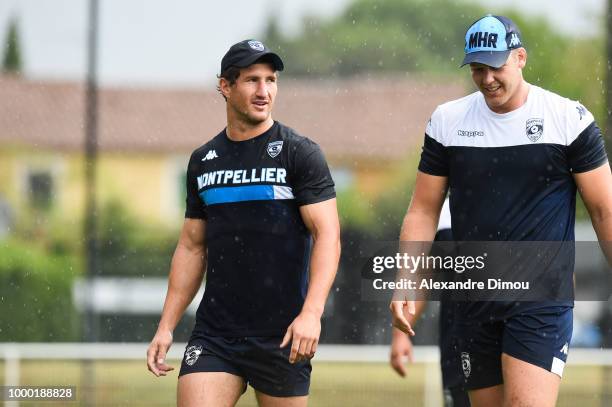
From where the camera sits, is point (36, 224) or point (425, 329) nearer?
point (425, 329)

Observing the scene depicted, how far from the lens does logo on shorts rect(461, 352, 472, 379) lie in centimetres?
527

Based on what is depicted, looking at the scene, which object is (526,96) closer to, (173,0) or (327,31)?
(173,0)

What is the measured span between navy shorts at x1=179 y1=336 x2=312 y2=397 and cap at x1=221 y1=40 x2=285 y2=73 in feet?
3.93

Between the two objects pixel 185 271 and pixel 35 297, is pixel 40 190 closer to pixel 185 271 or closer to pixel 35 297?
pixel 35 297

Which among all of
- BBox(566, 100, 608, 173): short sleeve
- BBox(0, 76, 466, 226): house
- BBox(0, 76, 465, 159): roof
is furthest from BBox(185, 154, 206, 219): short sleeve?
BBox(0, 76, 465, 159): roof

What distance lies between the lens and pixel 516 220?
510 centimetres

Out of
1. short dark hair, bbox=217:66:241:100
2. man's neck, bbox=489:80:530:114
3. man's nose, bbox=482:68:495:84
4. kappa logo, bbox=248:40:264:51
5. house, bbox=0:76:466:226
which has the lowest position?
man's neck, bbox=489:80:530:114

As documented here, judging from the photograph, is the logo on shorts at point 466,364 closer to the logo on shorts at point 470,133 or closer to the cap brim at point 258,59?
the logo on shorts at point 470,133

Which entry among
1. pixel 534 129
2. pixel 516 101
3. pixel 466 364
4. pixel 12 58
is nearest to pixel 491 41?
pixel 516 101

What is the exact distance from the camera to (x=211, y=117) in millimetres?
35406

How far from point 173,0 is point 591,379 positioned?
2076 cm

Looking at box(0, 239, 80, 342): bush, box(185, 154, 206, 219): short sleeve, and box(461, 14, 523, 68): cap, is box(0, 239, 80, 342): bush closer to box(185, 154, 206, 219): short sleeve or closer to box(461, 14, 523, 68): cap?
box(185, 154, 206, 219): short sleeve

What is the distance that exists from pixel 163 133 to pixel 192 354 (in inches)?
1334

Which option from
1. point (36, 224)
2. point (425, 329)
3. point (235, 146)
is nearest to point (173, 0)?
point (36, 224)
